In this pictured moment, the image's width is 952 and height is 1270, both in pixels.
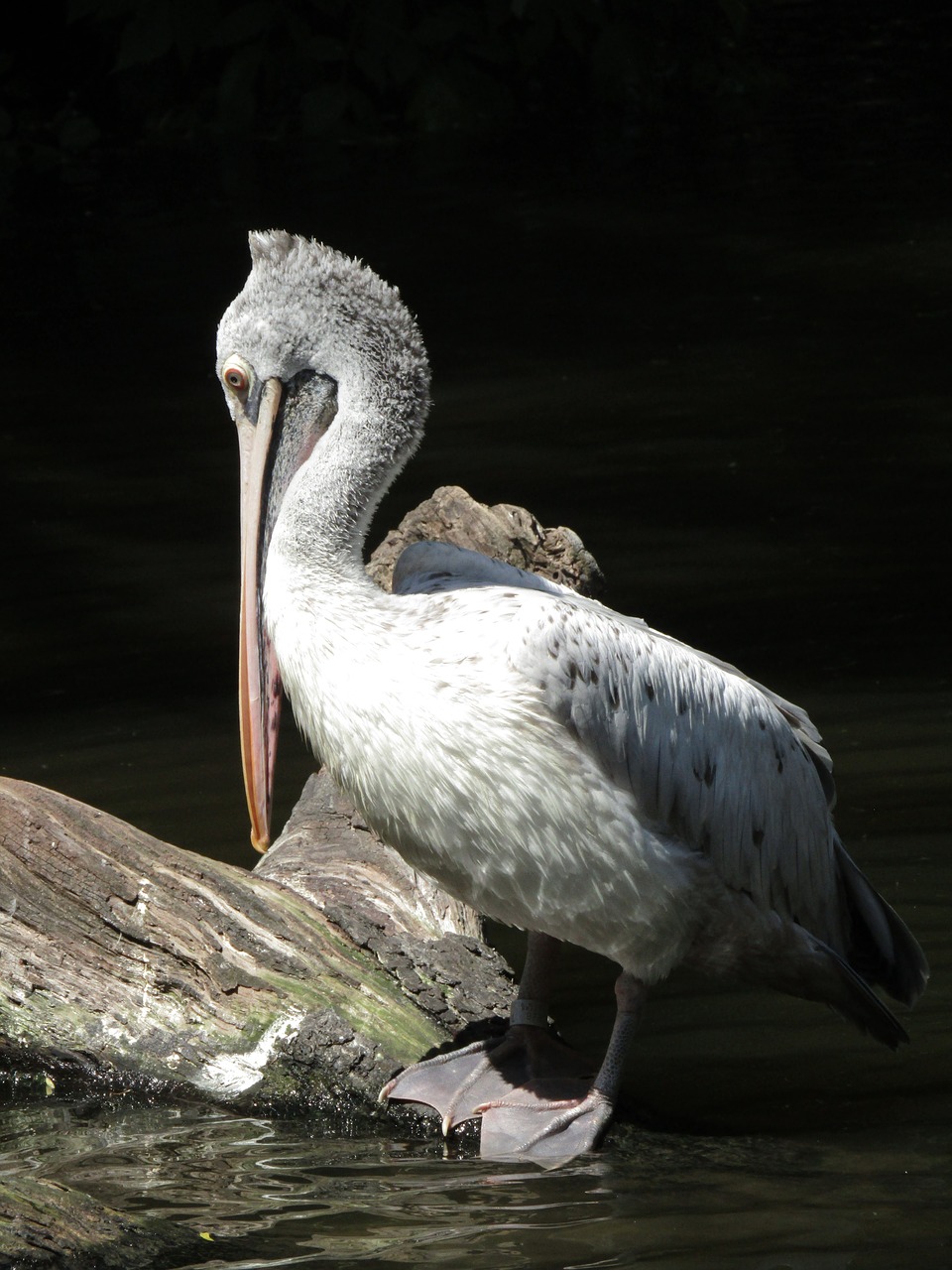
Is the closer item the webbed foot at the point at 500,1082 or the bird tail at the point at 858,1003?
the webbed foot at the point at 500,1082

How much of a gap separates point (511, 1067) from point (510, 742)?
73 centimetres

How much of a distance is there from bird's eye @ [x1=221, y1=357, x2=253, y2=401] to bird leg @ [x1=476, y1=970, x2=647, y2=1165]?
136 centimetres

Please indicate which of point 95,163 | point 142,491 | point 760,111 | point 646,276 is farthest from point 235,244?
point 760,111

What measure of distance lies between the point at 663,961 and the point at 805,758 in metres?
0.52

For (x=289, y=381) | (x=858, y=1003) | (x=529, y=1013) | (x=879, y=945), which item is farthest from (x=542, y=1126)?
(x=289, y=381)

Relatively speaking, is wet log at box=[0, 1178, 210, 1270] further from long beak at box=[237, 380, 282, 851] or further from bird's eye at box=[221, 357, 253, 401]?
bird's eye at box=[221, 357, 253, 401]

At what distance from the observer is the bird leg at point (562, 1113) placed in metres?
3.44

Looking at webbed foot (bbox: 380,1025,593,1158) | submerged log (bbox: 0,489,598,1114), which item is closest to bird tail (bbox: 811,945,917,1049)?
webbed foot (bbox: 380,1025,593,1158)

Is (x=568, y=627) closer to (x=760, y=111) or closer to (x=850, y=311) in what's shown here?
(x=850, y=311)

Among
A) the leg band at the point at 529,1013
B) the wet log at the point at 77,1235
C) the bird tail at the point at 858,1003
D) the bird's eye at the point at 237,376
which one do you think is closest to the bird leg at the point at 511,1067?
the leg band at the point at 529,1013

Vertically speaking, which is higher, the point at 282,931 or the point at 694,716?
the point at 694,716

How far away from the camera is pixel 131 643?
6.44 meters

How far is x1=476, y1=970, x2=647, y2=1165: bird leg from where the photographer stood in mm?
3439

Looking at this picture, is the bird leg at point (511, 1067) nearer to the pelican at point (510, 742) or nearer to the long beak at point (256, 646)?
the pelican at point (510, 742)
